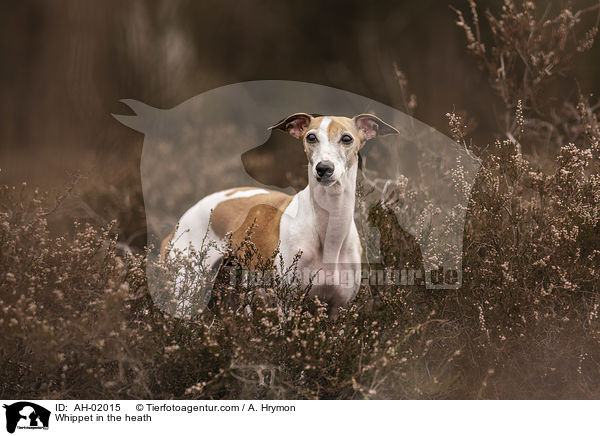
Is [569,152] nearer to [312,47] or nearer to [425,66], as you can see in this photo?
[425,66]

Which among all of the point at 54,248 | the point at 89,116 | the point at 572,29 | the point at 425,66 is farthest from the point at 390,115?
the point at 54,248

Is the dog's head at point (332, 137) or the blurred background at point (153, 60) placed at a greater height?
the blurred background at point (153, 60)

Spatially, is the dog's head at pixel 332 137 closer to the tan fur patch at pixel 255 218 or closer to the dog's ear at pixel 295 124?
the dog's ear at pixel 295 124

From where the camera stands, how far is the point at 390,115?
14.3 feet

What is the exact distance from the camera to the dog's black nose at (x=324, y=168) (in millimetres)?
3391

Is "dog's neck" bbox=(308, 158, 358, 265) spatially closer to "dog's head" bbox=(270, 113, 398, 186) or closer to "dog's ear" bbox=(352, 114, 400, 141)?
"dog's head" bbox=(270, 113, 398, 186)

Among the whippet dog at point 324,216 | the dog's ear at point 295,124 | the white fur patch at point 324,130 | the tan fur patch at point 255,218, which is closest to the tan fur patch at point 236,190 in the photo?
the tan fur patch at point 255,218

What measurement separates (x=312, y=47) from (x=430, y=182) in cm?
138

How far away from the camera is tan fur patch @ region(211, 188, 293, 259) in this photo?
13.0 feet

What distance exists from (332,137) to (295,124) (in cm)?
36

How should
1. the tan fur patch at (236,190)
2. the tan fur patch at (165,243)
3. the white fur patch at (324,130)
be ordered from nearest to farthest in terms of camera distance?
the white fur patch at (324,130)
the tan fur patch at (165,243)
the tan fur patch at (236,190)
